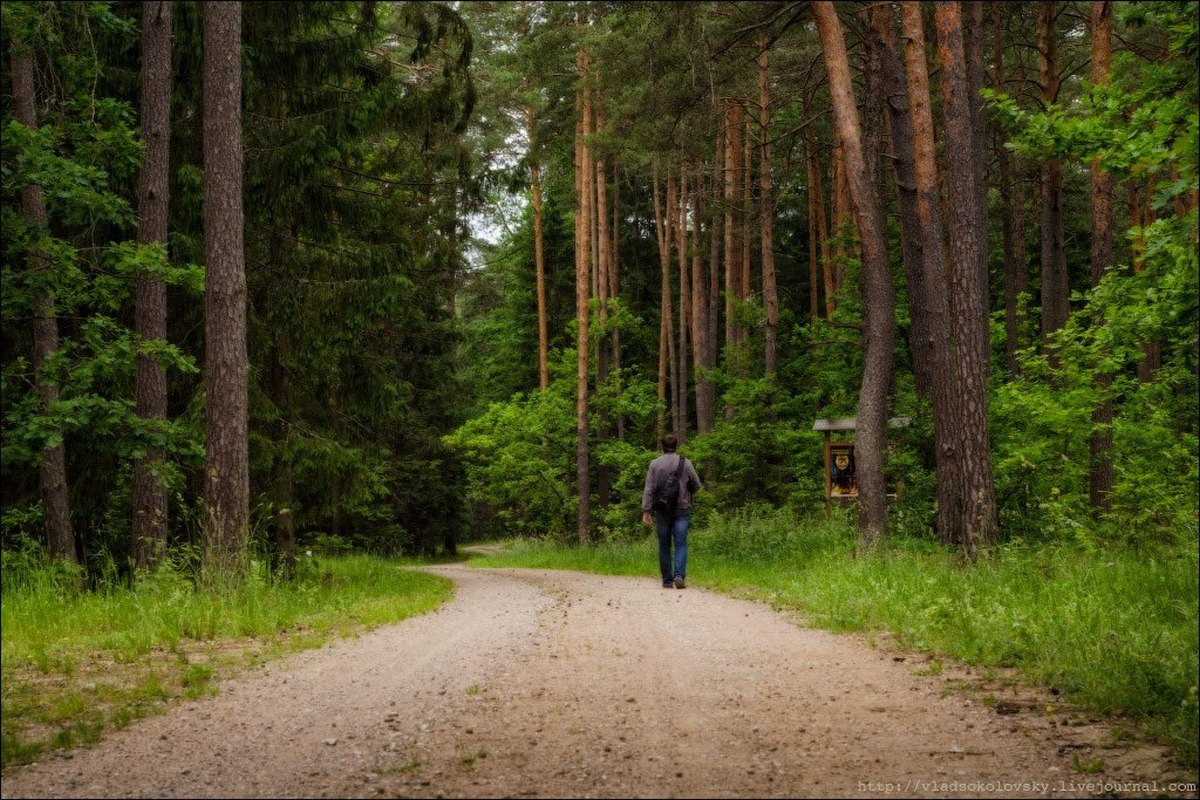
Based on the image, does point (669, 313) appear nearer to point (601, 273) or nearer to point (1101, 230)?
point (601, 273)

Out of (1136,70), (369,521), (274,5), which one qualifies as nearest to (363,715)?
(274,5)

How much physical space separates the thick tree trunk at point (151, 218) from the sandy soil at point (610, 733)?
17.1 ft

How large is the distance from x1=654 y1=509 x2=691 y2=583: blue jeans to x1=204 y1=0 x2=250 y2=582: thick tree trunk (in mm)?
5569

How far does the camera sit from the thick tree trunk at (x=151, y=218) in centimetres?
1134

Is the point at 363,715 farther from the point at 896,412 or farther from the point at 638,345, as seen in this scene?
the point at 638,345

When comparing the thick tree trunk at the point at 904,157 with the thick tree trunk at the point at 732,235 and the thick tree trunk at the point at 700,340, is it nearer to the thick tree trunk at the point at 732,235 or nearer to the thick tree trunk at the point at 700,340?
the thick tree trunk at the point at 732,235

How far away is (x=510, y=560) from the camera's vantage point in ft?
94.8

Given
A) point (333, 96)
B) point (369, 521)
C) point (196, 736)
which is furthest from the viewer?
point (369, 521)

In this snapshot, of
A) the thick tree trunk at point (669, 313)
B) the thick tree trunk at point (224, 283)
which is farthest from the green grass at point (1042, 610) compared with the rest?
the thick tree trunk at point (669, 313)

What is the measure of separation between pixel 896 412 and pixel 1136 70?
1171 cm

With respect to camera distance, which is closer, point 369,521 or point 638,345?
point 369,521

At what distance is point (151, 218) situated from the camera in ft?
37.4

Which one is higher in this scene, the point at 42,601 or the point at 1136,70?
the point at 1136,70

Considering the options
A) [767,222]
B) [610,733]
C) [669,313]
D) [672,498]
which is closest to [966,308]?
[672,498]
